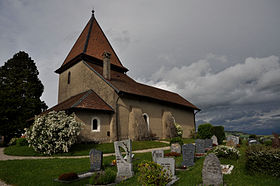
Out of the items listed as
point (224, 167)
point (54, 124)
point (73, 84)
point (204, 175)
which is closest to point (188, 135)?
point (73, 84)

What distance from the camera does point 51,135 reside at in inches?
549

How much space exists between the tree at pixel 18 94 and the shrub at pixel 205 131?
21.3 metres

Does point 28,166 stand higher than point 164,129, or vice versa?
point 164,129

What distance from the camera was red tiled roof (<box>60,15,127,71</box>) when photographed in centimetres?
2471

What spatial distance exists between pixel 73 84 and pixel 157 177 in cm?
2051

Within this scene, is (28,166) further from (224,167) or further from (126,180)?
(224,167)

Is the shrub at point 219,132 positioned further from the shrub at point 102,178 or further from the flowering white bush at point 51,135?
the shrub at point 102,178

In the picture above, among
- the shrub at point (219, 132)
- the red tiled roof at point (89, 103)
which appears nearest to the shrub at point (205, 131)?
the shrub at point (219, 132)

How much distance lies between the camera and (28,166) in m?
9.91

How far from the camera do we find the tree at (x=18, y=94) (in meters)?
24.0

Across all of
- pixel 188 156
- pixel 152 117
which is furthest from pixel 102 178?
pixel 152 117

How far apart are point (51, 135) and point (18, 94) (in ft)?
52.4

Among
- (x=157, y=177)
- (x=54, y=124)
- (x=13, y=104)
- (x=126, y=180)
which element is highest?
(x=13, y=104)

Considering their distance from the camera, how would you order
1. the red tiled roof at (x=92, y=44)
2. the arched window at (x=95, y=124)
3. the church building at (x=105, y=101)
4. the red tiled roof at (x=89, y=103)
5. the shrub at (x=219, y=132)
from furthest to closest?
1. the red tiled roof at (x=92, y=44)
2. the shrub at (x=219, y=132)
3. the church building at (x=105, y=101)
4. the arched window at (x=95, y=124)
5. the red tiled roof at (x=89, y=103)
